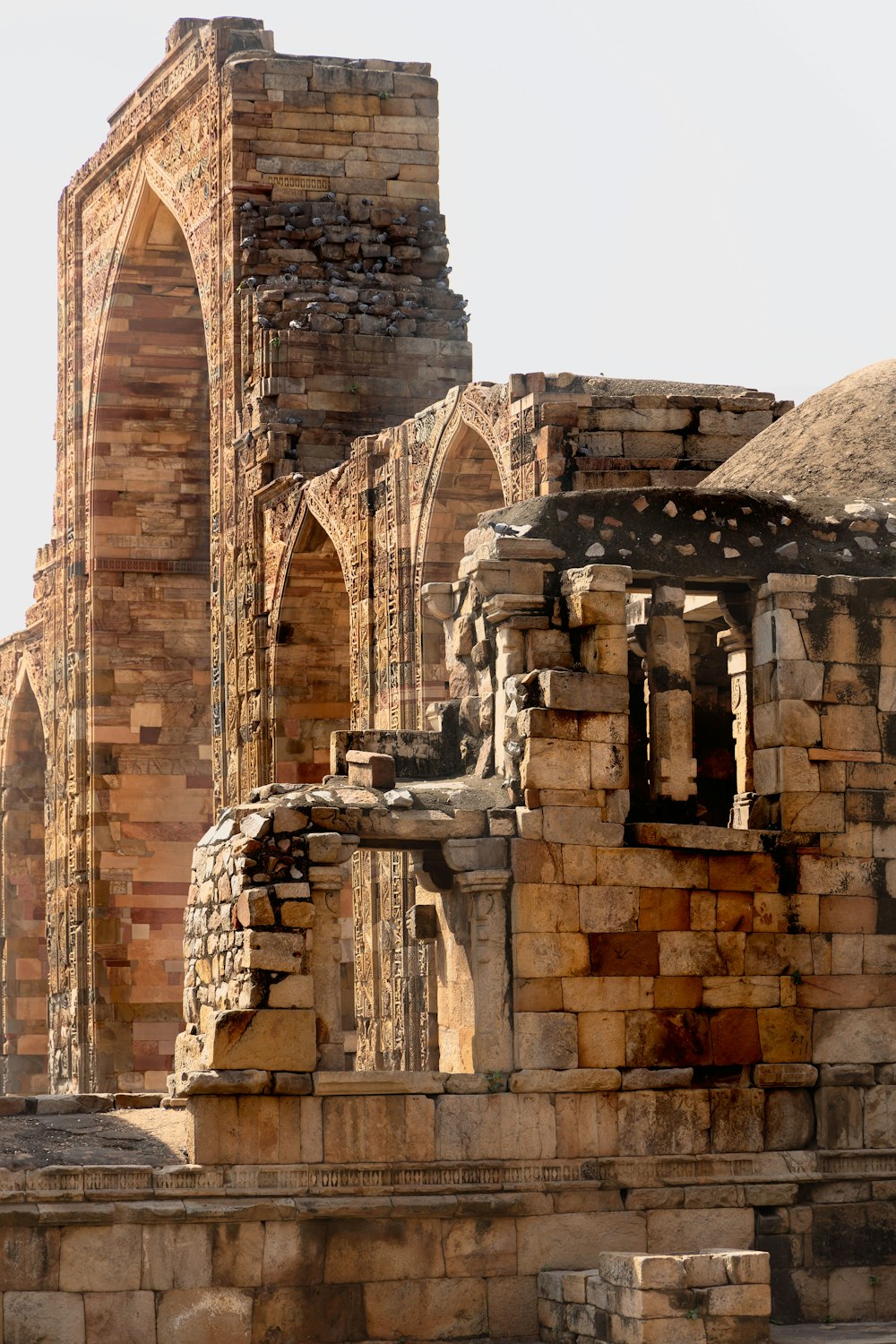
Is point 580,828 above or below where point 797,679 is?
below

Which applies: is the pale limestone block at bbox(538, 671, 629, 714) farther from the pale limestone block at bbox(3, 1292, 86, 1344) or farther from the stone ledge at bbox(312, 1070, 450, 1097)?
the pale limestone block at bbox(3, 1292, 86, 1344)

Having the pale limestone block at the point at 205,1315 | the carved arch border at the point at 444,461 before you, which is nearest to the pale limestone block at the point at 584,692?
the pale limestone block at the point at 205,1315

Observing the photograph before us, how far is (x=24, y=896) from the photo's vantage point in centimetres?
2900

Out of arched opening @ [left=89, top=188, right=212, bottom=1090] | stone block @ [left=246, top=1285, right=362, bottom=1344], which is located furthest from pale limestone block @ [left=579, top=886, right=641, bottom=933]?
arched opening @ [left=89, top=188, right=212, bottom=1090]

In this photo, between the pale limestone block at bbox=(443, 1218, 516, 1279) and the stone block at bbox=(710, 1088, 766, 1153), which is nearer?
the pale limestone block at bbox=(443, 1218, 516, 1279)

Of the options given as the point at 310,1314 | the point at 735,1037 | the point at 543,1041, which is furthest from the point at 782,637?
the point at 310,1314

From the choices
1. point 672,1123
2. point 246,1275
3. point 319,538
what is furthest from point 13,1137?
point 319,538

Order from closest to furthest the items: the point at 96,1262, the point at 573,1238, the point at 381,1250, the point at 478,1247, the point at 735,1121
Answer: the point at 96,1262 → the point at 381,1250 → the point at 478,1247 → the point at 573,1238 → the point at 735,1121

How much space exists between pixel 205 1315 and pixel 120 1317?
0.35m

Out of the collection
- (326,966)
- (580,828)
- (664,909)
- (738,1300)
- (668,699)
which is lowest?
(738,1300)

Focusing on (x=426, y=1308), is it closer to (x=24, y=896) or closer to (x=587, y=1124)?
(x=587, y=1124)

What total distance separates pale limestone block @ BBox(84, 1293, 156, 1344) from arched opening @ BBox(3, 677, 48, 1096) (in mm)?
17271

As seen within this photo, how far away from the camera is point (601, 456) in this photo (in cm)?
1480

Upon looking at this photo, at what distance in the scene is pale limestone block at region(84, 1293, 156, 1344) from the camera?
10320mm
